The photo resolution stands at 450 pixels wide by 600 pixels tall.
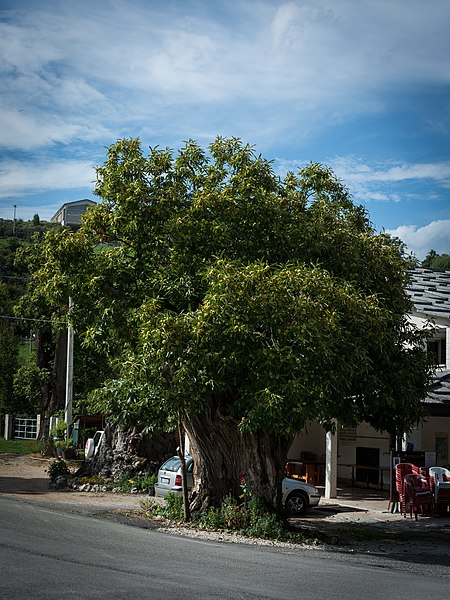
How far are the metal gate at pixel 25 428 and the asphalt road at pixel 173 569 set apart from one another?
35392mm

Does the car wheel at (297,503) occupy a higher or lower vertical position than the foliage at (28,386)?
lower

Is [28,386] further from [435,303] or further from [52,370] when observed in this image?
[435,303]

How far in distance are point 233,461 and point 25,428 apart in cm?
3574

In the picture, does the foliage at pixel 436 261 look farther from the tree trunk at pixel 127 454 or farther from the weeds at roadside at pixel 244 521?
the weeds at roadside at pixel 244 521

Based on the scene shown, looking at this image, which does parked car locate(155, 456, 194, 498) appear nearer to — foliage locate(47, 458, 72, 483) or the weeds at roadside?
the weeds at roadside

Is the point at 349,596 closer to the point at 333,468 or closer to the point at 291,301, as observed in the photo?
the point at 291,301

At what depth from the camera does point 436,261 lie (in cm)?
6712

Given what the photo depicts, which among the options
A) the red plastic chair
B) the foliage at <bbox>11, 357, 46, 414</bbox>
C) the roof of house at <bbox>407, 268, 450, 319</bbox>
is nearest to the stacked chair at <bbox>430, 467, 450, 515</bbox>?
the red plastic chair

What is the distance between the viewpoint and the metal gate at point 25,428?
50.1 m

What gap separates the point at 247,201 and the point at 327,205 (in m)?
2.33

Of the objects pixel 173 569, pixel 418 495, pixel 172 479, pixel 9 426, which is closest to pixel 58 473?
pixel 172 479

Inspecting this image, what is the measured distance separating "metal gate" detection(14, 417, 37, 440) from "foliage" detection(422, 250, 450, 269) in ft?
101

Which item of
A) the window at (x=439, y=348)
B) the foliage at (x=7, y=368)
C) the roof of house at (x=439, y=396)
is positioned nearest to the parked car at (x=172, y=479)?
the roof of house at (x=439, y=396)

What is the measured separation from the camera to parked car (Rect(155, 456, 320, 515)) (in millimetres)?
19953
